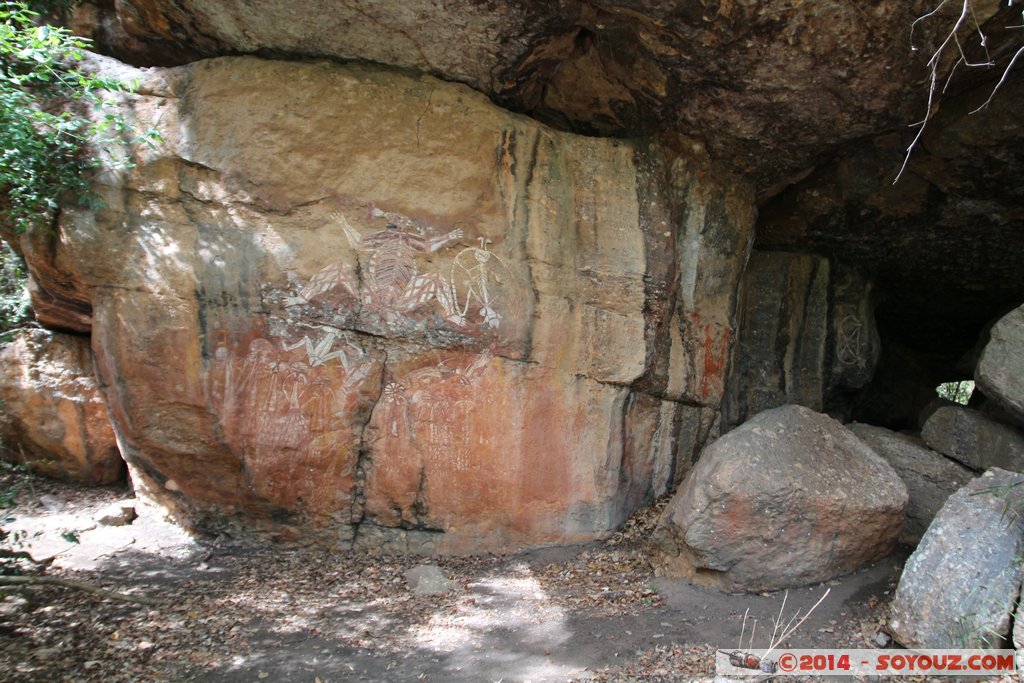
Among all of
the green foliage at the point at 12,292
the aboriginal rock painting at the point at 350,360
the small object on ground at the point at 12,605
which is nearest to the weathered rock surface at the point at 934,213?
the aboriginal rock painting at the point at 350,360

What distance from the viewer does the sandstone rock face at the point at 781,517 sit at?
408cm

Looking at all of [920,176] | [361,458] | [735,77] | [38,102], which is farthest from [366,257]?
[920,176]

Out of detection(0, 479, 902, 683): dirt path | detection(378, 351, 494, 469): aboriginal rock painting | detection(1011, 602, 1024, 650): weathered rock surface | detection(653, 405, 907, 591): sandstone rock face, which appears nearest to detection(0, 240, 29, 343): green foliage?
detection(0, 479, 902, 683): dirt path

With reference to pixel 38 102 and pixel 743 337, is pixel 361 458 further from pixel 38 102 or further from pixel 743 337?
pixel 743 337

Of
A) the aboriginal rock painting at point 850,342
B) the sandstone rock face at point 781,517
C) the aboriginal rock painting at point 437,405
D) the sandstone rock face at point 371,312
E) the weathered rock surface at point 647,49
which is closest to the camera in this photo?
the sandstone rock face at point 781,517

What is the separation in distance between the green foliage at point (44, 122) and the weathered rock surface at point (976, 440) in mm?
5912

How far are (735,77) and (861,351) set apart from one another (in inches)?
136

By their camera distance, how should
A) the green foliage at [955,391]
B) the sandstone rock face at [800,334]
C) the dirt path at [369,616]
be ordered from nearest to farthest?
the dirt path at [369,616] → the sandstone rock face at [800,334] → the green foliage at [955,391]

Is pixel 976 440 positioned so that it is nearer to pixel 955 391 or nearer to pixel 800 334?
pixel 800 334

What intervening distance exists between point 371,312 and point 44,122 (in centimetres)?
224

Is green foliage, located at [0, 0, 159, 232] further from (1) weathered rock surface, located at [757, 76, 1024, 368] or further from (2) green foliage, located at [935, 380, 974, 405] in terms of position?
(2) green foliage, located at [935, 380, 974, 405]

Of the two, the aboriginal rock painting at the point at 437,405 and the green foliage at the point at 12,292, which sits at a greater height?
the green foliage at the point at 12,292

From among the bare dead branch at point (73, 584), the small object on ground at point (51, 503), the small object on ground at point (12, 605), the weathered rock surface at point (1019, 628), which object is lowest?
the small object on ground at point (51, 503)

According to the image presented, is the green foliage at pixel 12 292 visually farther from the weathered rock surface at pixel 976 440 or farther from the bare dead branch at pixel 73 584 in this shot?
the weathered rock surface at pixel 976 440
